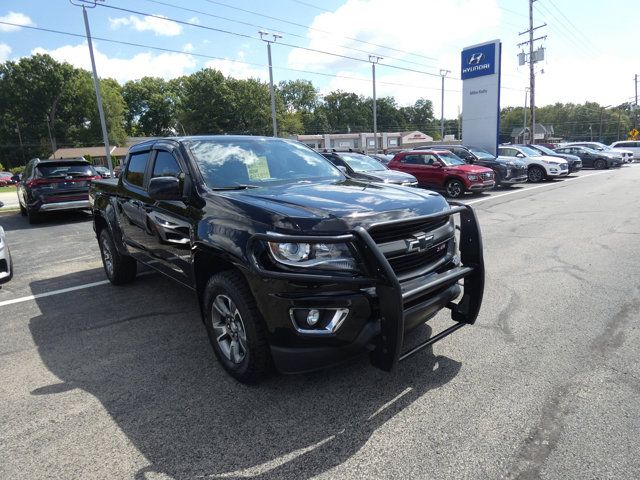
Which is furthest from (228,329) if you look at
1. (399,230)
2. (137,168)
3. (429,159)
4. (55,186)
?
(429,159)

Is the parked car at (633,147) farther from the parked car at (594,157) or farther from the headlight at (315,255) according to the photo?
the headlight at (315,255)

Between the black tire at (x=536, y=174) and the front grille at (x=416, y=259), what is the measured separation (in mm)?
19310

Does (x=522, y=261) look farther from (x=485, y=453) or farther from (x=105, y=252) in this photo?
(x=105, y=252)

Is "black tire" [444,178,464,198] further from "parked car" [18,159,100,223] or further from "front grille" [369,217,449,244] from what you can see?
"front grille" [369,217,449,244]

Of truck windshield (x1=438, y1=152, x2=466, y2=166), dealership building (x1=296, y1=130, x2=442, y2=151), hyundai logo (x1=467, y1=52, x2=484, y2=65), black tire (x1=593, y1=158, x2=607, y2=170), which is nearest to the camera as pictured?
truck windshield (x1=438, y1=152, x2=466, y2=166)

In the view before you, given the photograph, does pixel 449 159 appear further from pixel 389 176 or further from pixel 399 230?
pixel 399 230

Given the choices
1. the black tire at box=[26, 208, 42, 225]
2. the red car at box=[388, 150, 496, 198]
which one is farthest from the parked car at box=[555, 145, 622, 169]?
the black tire at box=[26, 208, 42, 225]

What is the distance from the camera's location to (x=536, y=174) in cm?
2025

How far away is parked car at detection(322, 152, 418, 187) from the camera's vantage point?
40.1 ft

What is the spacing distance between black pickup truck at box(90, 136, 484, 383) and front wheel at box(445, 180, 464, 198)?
1160 centimetres

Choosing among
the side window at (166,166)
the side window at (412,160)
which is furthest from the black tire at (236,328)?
the side window at (412,160)

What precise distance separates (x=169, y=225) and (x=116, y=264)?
7.13 feet

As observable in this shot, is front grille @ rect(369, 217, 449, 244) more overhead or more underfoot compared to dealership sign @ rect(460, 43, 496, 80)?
more underfoot

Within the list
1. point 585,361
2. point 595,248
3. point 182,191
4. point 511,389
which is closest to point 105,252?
point 182,191
